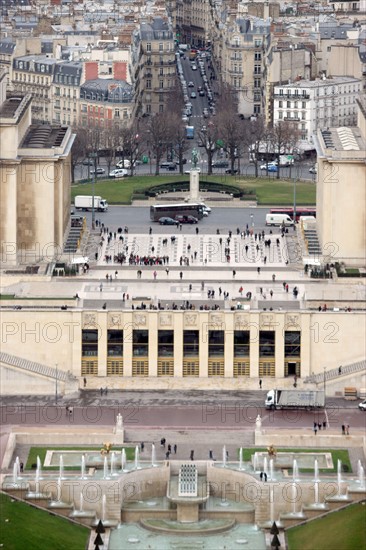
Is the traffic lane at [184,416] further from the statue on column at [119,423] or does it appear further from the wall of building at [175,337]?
the wall of building at [175,337]

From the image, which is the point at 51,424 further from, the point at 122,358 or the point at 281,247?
the point at 281,247

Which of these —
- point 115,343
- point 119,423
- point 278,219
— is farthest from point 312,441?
point 278,219

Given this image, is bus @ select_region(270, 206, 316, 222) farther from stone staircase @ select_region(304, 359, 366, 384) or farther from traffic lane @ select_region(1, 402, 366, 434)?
traffic lane @ select_region(1, 402, 366, 434)

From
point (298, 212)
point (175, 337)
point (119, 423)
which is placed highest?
point (298, 212)

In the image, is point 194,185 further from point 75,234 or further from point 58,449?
point 58,449

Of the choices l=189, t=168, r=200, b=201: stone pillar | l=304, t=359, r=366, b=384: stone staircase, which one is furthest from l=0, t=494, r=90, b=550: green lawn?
l=189, t=168, r=200, b=201: stone pillar

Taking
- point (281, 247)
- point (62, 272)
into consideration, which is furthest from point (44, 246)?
point (281, 247)
